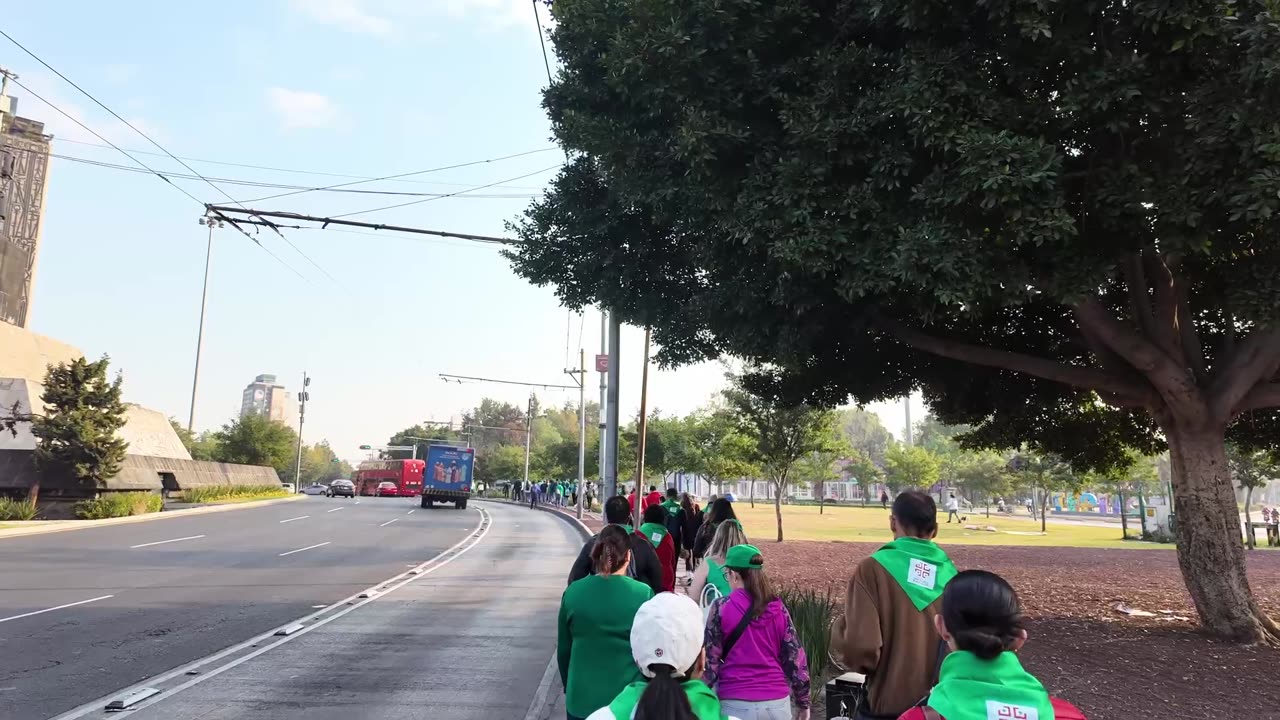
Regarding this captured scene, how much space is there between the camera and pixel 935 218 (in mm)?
6945

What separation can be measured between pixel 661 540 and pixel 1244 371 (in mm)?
7158

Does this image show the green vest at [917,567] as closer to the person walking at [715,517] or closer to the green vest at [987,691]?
the green vest at [987,691]

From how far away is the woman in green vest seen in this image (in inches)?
85.3

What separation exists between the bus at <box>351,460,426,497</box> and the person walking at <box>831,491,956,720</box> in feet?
186

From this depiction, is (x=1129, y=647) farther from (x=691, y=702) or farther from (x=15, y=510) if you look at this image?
(x=15, y=510)

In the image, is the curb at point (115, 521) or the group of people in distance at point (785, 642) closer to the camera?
the group of people in distance at point (785, 642)

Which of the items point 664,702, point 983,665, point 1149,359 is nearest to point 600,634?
point 664,702

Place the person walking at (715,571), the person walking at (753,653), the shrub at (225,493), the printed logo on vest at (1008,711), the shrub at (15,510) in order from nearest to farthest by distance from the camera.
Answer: the printed logo on vest at (1008,711)
the person walking at (753,653)
the person walking at (715,571)
the shrub at (15,510)
the shrub at (225,493)

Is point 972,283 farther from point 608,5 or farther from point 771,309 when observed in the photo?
point 608,5

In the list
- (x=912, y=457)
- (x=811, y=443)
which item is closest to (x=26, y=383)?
(x=811, y=443)

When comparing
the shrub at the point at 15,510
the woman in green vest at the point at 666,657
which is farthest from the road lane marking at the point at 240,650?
the shrub at the point at 15,510

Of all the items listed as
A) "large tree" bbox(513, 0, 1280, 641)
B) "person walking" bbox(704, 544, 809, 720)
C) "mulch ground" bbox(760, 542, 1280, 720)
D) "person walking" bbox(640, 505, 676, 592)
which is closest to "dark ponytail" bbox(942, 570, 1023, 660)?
"person walking" bbox(704, 544, 809, 720)

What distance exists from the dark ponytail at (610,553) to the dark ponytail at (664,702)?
1602 millimetres

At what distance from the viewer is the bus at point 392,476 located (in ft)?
199
